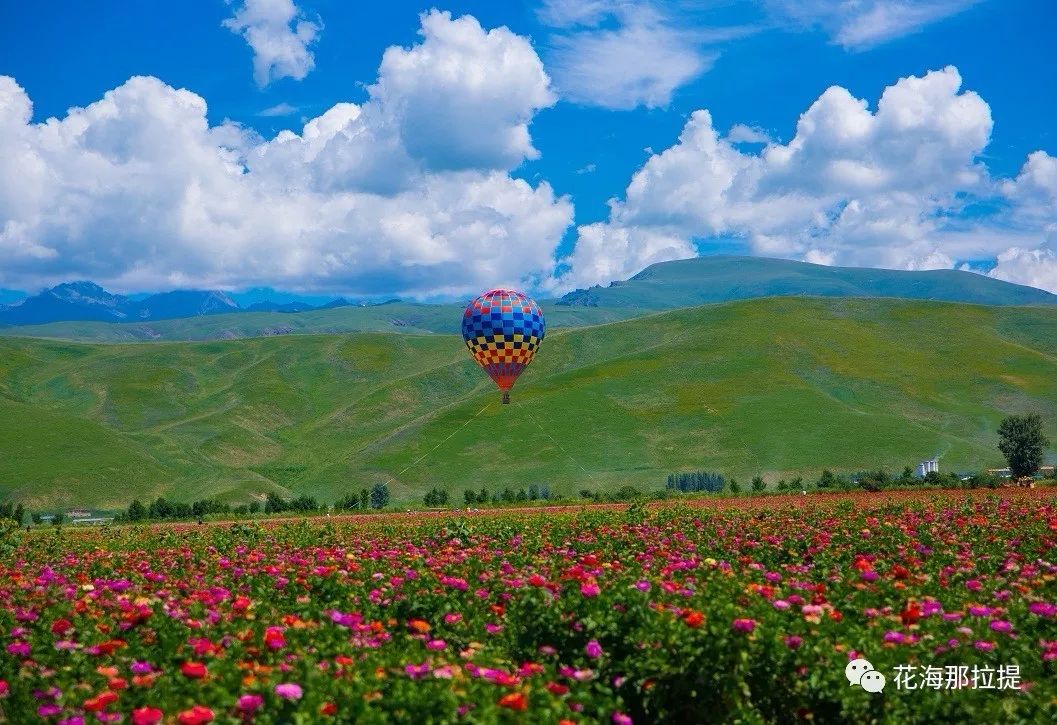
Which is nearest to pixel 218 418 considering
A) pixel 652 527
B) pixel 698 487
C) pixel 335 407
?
pixel 335 407

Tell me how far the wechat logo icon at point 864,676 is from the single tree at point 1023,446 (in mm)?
63980

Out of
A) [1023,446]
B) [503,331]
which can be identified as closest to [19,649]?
[503,331]

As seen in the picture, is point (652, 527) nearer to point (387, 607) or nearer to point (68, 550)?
point (387, 607)

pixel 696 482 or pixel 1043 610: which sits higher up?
pixel 696 482

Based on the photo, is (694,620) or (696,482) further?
(696,482)

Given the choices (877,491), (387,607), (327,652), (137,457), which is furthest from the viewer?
(137,457)

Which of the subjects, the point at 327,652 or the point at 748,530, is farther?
the point at 748,530

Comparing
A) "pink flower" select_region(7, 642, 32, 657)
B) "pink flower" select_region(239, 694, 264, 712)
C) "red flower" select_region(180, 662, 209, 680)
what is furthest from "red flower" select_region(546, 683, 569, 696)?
"pink flower" select_region(7, 642, 32, 657)

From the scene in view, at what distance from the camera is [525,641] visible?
12.4m

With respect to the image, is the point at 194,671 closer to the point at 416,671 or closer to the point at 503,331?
the point at 416,671

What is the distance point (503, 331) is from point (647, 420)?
62.0 m

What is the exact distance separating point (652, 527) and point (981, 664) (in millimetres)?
14645

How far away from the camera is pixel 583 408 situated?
433ft

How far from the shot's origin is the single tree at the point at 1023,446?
67.6m
